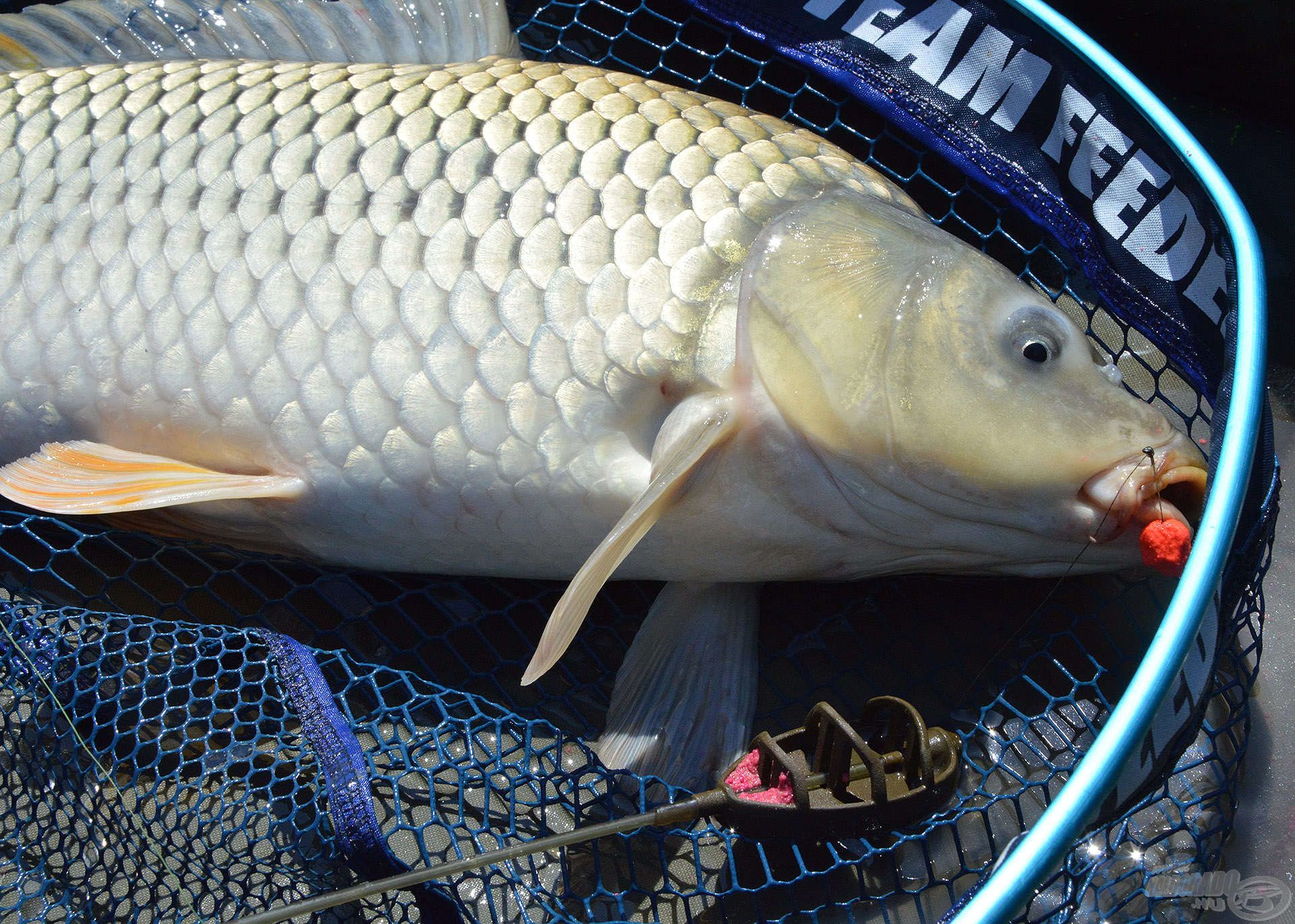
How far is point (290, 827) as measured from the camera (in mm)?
1433

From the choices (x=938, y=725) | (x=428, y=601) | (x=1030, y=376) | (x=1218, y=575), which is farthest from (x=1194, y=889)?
(x=428, y=601)

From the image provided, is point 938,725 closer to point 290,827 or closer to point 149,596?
point 290,827

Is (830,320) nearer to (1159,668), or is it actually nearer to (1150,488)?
(1150,488)

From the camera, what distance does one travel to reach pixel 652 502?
1226mm

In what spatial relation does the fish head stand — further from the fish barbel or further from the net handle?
the net handle

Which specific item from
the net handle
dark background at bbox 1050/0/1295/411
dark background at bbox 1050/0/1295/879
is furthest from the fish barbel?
dark background at bbox 1050/0/1295/411

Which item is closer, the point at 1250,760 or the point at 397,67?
the point at 1250,760

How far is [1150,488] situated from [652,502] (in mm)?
582

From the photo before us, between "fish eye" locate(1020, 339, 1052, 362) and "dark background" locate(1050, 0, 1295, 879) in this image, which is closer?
"fish eye" locate(1020, 339, 1052, 362)

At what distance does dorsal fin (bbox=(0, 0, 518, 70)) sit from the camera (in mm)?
1771

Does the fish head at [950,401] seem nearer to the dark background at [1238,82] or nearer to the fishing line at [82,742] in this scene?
the dark background at [1238,82]

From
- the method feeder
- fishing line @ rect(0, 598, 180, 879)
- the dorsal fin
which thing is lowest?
fishing line @ rect(0, 598, 180, 879)

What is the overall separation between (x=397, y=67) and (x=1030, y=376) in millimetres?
1033

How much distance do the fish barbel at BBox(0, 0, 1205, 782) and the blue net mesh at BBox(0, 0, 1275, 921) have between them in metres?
0.12
